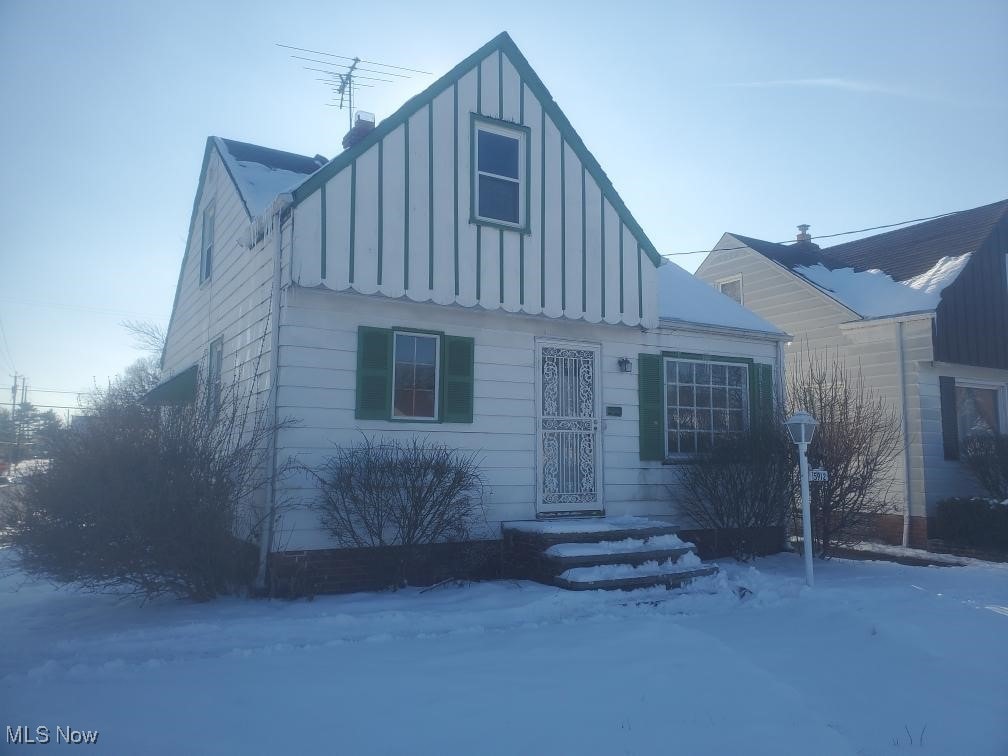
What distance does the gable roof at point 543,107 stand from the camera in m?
8.12

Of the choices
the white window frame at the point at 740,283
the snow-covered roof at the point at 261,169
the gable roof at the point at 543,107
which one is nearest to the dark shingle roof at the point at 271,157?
the snow-covered roof at the point at 261,169

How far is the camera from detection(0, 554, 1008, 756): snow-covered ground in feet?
13.7

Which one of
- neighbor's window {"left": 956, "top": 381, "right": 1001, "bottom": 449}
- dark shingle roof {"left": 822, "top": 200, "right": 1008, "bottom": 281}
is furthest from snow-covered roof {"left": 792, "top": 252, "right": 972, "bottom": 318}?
neighbor's window {"left": 956, "top": 381, "right": 1001, "bottom": 449}

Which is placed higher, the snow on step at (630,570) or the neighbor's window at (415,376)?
the neighbor's window at (415,376)

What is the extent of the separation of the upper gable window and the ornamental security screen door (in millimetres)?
1724

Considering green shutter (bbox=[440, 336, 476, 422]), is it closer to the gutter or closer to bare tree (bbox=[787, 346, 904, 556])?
the gutter

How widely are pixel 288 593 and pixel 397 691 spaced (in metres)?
3.12

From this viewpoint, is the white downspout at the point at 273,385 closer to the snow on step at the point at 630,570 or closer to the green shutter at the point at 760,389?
the snow on step at the point at 630,570

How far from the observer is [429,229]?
852 centimetres

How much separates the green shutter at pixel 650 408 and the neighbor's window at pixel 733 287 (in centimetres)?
802

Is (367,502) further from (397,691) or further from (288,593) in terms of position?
(397,691)

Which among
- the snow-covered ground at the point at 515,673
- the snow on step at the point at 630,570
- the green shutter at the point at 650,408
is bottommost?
the snow-covered ground at the point at 515,673

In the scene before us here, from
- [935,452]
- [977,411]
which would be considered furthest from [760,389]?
[977,411]

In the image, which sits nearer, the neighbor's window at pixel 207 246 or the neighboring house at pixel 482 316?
the neighboring house at pixel 482 316
